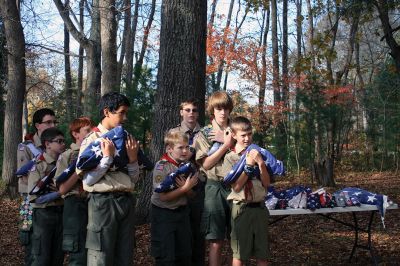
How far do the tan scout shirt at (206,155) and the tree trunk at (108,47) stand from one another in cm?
762

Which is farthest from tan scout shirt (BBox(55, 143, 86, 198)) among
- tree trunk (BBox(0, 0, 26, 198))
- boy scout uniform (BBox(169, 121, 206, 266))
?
tree trunk (BBox(0, 0, 26, 198))

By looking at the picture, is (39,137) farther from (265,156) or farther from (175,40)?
(265,156)

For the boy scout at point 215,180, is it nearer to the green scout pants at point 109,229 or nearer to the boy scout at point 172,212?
the boy scout at point 172,212

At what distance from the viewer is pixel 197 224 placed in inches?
191

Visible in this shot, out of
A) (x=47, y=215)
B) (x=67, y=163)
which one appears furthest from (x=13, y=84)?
(x=67, y=163)

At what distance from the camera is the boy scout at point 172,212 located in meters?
4.27

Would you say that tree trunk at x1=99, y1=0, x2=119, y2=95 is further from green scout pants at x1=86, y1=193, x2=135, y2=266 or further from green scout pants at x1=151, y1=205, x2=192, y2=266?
green scout pants at x1=86, y1=193, x2=135, y2=266

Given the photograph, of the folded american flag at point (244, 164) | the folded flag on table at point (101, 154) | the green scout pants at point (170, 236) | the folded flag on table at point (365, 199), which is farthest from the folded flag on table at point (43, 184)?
the folded flag on table at point (365, 199)

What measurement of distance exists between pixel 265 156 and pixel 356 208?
2.01m

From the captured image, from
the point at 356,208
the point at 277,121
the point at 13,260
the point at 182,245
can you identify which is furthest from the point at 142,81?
the point at 277,121

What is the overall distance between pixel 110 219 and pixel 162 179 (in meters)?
0.69

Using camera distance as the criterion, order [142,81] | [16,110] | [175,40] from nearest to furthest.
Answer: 1. [175,40]
2. [142,81]
3. [16,110]

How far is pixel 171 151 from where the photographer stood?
442cm

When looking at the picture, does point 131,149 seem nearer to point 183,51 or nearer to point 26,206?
point 26,206
